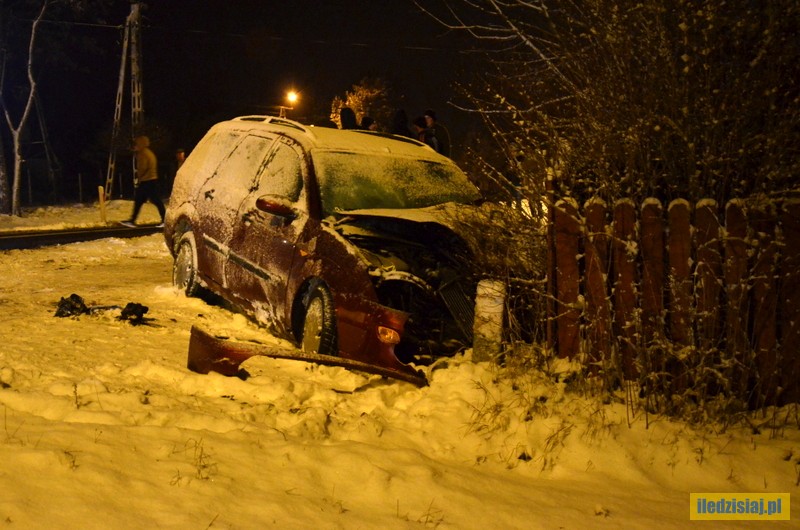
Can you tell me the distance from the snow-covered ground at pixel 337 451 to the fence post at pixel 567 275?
1.11 ft

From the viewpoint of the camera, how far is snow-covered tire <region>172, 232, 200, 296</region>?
8.41m

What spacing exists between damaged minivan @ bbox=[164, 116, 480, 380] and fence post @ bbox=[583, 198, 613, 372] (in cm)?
99

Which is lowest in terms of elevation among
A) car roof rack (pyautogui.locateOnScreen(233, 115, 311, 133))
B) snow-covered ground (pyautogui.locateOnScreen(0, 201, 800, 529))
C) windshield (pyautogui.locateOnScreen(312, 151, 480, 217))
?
snow-covered ground (pyautogui.locateOnScreen(0, 201, 800, 529))

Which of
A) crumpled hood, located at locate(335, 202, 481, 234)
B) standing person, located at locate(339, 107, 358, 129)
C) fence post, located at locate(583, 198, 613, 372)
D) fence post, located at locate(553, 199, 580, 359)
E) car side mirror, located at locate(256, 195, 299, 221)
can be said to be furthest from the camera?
standing person, located at locate(339, 107, 358, 129)

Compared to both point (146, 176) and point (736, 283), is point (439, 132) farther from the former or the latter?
point (736, 283)

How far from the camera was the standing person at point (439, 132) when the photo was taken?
1147 centimetres

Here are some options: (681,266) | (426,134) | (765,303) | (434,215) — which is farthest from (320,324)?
(426,134)

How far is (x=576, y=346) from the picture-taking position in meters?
5.33

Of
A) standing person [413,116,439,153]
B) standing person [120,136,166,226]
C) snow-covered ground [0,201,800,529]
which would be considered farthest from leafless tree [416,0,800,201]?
standing person [120,136,166,226]

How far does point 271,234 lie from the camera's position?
6.87 metres

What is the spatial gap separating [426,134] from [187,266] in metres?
4.18

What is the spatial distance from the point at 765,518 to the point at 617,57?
284cm

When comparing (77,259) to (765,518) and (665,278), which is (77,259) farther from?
(765,518)

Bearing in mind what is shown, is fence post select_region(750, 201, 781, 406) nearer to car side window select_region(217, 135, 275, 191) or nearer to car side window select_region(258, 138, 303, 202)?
car side window select_region(258, 138, 303, 202)
